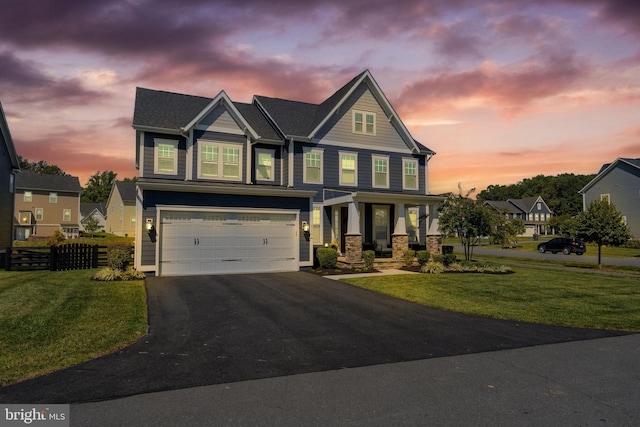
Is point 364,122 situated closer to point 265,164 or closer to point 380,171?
point 380,171

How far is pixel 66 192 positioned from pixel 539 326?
59875 mm

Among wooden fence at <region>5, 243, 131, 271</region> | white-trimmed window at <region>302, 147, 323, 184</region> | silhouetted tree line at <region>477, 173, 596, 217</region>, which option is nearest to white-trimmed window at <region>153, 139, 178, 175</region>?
wooden fence at <region>5, 243, 131, 271</region>

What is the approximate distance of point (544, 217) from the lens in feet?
267

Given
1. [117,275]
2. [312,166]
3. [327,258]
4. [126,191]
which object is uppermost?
[126,191]

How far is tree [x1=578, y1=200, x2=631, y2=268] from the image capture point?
882 inches

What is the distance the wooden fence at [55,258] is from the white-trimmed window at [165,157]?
520 centimetres

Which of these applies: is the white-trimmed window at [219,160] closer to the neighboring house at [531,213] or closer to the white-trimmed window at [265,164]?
the white-trimmed window at [265,164]

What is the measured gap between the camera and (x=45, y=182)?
52188mm

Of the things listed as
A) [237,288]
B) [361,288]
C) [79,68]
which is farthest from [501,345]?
[79,68]

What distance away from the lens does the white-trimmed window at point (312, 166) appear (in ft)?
71.0

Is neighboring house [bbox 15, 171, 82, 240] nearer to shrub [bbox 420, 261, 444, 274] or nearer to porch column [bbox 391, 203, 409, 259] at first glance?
porch column [bbox 391, 203, 409, 259]

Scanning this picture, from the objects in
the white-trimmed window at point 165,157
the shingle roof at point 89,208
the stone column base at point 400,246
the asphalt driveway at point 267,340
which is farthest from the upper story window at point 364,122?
the shingle roof at point 89,208

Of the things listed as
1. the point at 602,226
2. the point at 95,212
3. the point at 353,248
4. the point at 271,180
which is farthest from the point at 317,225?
the point at 95,212

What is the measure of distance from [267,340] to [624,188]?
A: 49.5 meters
